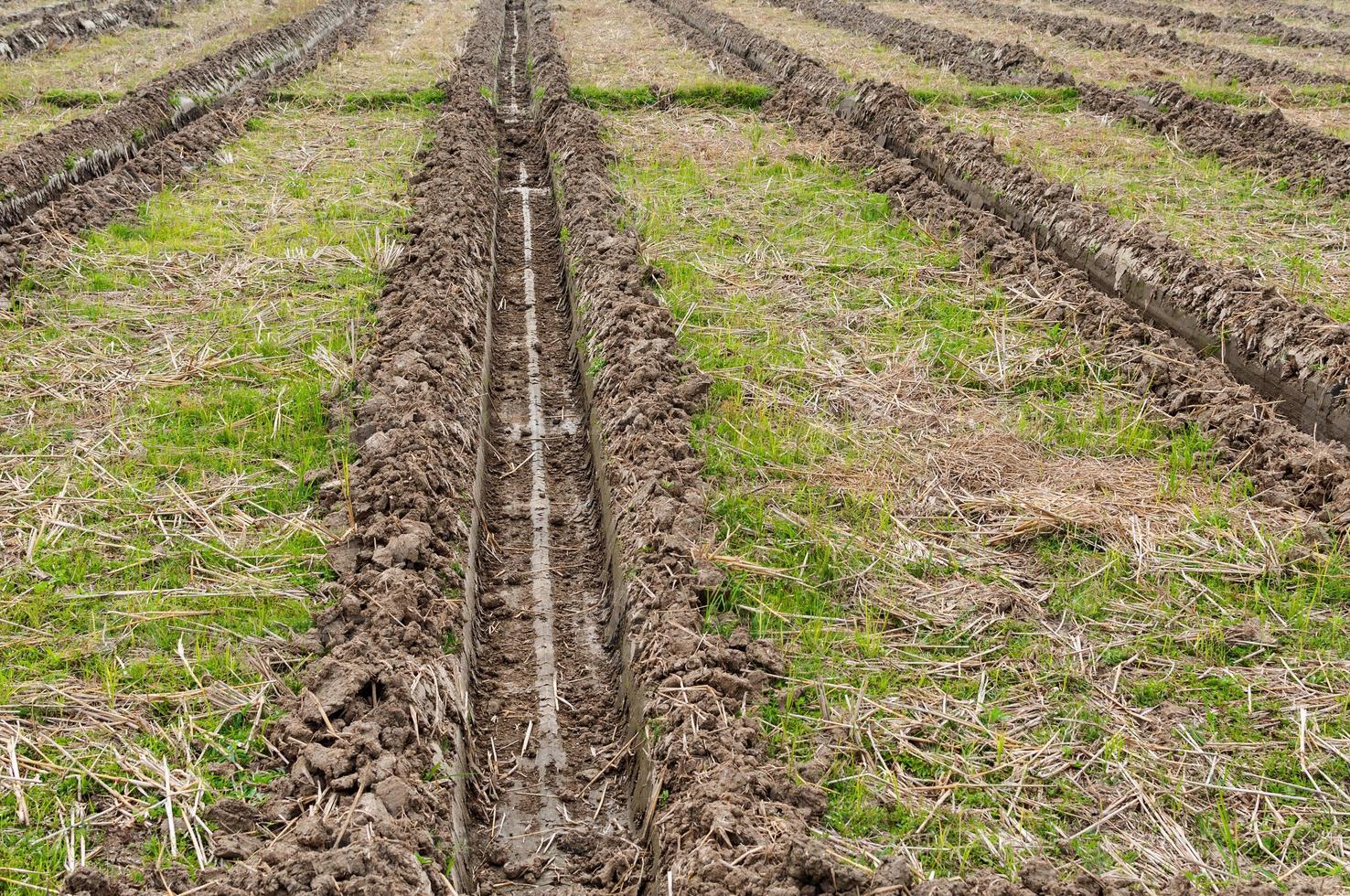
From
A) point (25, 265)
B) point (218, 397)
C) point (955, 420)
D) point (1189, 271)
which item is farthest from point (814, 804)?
point (25, 265)

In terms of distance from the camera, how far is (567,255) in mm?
8484

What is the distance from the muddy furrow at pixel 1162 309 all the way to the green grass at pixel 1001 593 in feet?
0.94

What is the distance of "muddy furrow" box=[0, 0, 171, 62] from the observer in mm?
16292

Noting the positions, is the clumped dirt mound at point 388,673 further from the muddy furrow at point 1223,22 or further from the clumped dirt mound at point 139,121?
the muddy furrow at point 1223,22

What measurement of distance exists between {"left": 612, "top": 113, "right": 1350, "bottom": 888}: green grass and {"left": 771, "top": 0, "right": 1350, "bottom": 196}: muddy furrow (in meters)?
4.85

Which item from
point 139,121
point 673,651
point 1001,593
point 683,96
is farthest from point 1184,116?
point 139,121

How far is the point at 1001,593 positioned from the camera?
15.3 ft

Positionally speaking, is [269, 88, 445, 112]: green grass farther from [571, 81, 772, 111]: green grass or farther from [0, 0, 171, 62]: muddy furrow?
[0, 0, 171, 62]: muddy furrow

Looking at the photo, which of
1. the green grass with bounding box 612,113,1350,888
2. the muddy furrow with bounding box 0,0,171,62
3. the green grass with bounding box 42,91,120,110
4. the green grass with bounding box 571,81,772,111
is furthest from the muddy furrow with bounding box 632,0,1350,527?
the muddy furrow with bounding box 0,0,171,62

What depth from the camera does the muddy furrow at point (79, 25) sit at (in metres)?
Result: 16.3

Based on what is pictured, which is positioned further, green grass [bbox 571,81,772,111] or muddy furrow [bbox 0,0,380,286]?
green grass [bbox 571,81,772,111]

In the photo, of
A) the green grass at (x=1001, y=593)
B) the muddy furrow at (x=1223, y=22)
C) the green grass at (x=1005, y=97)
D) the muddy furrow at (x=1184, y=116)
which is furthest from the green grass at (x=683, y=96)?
the muddy furrow at (x=1223, y=22)

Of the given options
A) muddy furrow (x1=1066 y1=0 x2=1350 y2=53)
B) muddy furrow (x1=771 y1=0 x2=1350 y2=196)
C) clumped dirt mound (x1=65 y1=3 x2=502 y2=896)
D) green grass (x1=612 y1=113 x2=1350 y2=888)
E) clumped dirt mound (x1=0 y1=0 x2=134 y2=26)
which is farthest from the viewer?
clumped dirt mound (x1=0 y1=0 x2=134 y2=26)

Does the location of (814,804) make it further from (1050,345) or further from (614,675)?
(1050,345)
